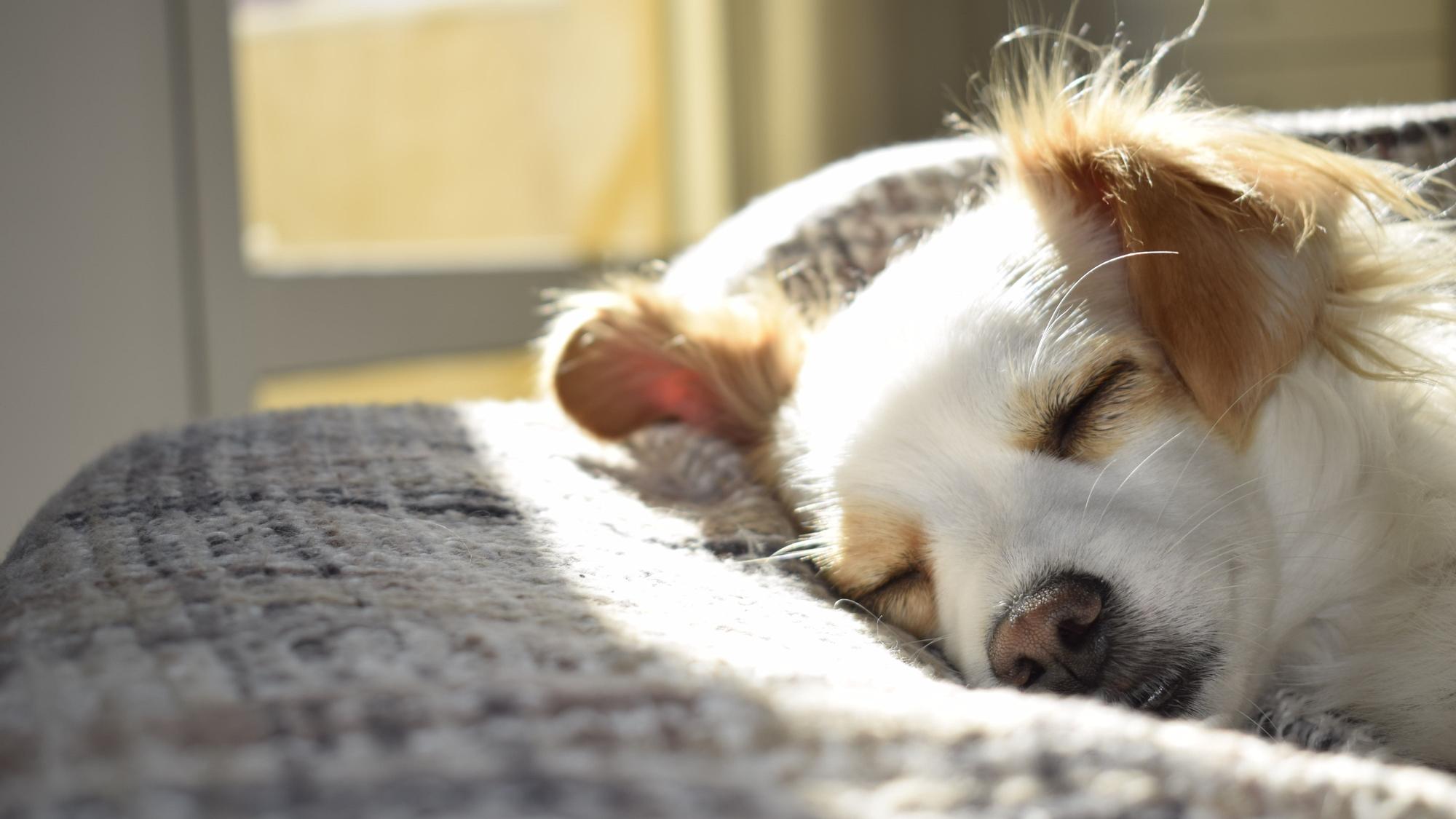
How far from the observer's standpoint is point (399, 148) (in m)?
3.11

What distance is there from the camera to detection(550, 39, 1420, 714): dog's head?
0.97 meters

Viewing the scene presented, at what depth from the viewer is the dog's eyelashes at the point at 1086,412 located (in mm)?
1090

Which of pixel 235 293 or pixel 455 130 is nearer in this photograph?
pixel 235 293

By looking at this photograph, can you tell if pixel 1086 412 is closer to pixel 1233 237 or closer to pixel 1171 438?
pixel 1171 438

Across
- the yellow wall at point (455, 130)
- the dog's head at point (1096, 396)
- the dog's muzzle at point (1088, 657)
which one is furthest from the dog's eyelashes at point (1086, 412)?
the yellow wall at point (455, 130)

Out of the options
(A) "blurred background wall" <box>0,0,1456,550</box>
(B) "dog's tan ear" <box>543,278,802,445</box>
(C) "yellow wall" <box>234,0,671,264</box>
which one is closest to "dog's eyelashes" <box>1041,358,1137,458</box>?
Result: (B) "dog's tan ear" <box>543,278,802,445</box>

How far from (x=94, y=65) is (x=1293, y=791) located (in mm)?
2281

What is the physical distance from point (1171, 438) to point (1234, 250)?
0.20 metres

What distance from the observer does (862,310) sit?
131 cm

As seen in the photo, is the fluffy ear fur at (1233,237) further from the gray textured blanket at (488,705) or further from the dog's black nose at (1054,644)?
the gray textured blanket at (488,705)

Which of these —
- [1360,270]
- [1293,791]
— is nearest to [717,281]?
[1360,270]

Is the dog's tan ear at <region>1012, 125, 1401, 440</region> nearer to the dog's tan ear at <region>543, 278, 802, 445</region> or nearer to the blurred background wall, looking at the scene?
the dog's tan ear at <region>543, 278, 802, 445</region>

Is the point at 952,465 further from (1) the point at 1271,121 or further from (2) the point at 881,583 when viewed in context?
(1) the point at 1271,121

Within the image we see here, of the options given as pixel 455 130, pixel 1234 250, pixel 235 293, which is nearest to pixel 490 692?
pixel 1234 250
